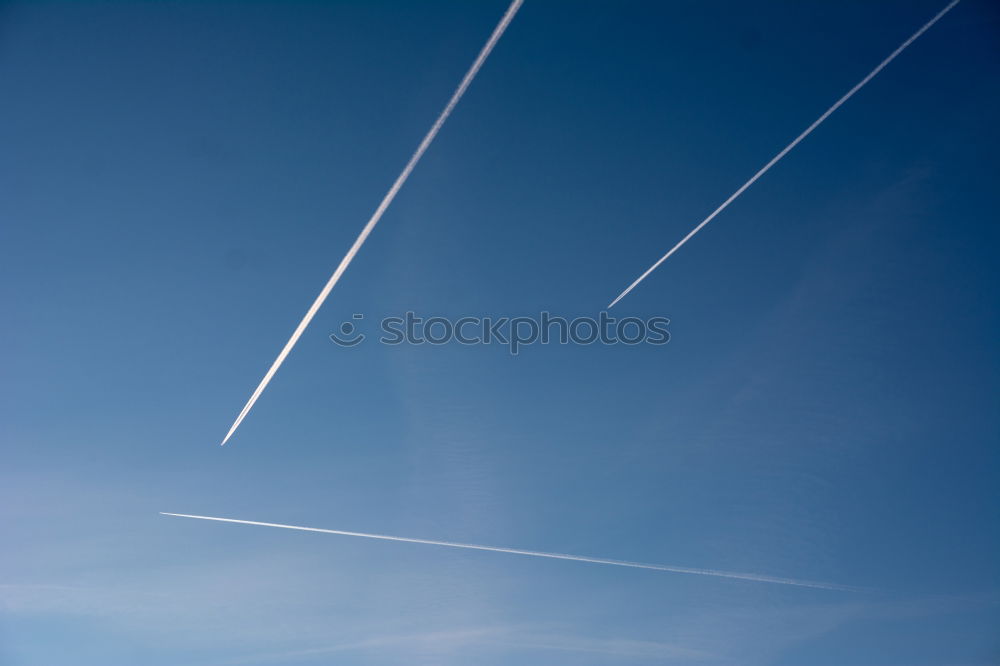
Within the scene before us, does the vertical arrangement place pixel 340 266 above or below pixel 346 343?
above

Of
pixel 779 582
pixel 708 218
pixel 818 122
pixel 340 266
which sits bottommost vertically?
pixel 779 582

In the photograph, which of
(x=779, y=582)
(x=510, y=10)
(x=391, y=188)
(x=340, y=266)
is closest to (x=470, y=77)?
(x=510, y=10)

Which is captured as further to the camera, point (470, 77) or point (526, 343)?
point (526, 343)

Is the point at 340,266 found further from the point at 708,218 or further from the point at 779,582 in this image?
the point at 779,582

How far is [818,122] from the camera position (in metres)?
7.10

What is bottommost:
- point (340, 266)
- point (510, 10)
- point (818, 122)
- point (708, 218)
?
point (340, 266)

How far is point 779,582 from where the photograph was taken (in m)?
7.29

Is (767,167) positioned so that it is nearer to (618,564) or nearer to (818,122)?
(818,122)

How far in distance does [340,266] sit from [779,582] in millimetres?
4804

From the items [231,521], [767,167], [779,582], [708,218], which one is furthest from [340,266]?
[779,582]

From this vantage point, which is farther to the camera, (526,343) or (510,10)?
(526,343)

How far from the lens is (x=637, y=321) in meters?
7.26

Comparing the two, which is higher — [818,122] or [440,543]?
[818,122]

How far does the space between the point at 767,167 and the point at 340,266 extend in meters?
3.84
